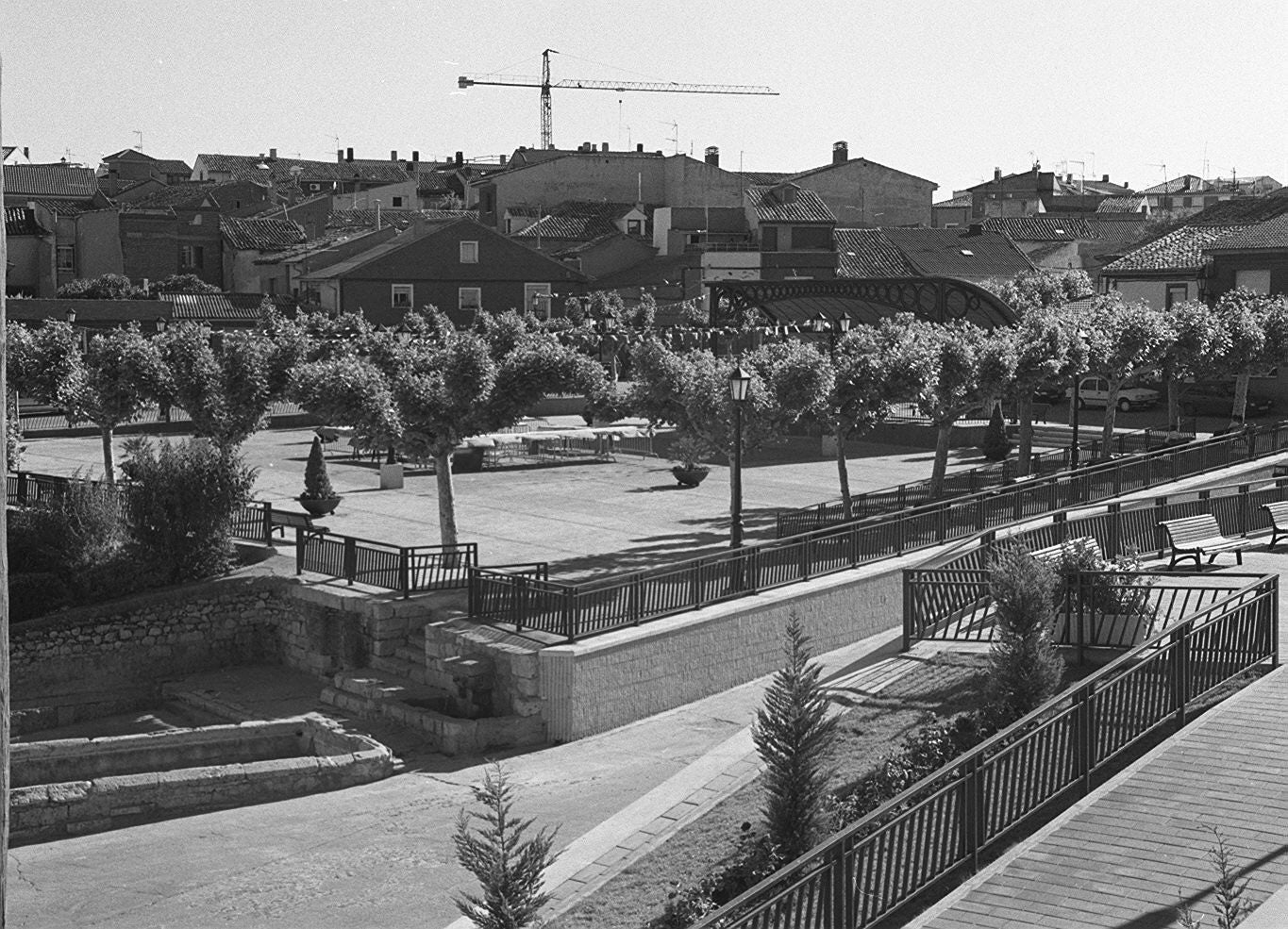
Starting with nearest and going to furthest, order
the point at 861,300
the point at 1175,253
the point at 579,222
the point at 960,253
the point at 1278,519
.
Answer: the point at 1278,519, the point at 861,300, the point at 1175,253, the point at 960,253, the point at 579,222

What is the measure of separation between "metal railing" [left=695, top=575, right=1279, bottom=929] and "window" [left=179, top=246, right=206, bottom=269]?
68659mm

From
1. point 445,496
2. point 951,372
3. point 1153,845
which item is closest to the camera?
point 1153,845

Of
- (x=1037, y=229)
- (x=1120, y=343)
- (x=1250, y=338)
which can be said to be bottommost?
(x=1120, y=343)

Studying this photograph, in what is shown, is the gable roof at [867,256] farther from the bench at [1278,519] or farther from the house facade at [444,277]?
the bench at [1278,519]

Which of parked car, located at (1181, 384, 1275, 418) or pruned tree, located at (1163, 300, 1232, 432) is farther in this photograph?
parked car, located at (1181, 384, 1275, 418)

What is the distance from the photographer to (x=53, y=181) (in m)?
77.2

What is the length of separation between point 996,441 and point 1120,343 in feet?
18.2

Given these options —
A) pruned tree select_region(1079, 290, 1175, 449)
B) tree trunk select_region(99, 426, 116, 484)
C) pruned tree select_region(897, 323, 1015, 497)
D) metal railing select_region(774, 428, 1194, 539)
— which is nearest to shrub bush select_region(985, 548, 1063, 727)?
metal railing select_region(774, 428, 1194, 539)

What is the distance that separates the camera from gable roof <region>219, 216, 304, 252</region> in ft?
241

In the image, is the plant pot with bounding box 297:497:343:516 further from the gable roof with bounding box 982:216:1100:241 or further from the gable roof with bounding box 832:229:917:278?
the gable roof with bounding box 982:216:1100:241

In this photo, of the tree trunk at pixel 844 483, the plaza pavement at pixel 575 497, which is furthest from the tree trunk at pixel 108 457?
the tree trunk at pixel 844 483

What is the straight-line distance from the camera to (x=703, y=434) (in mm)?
24750

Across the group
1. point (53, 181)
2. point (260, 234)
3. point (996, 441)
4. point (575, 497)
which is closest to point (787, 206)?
point (260, 234)

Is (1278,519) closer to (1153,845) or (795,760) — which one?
(1153,845)
